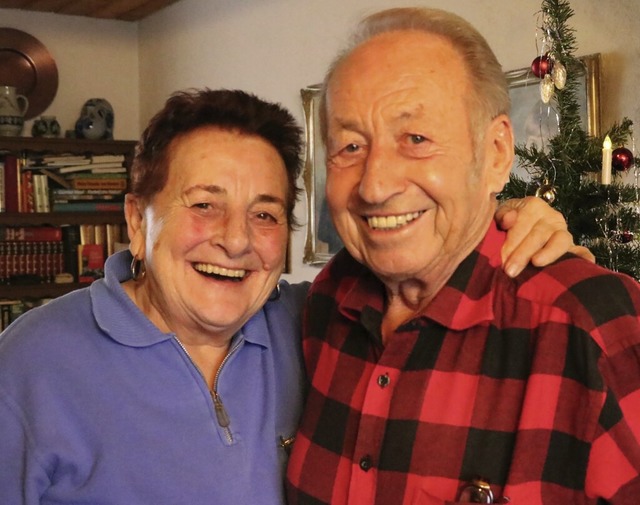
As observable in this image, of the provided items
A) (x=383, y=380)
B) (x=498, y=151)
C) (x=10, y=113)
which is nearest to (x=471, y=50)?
(x=498, y=151)

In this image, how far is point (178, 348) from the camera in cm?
152

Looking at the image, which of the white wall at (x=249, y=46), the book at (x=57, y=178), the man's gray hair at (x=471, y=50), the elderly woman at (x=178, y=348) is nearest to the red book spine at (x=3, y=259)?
the book at (x=57, y=178)

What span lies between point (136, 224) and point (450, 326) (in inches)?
25.7

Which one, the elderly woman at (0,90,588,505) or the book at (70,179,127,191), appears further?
the book at (70,179,127,191)

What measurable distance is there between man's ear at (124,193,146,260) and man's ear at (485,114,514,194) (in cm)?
64

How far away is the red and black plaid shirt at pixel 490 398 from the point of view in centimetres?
110

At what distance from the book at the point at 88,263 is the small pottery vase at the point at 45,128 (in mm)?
699

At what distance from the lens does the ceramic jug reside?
5.03 metres

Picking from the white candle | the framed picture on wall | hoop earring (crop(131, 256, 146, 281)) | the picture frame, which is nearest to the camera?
hoop earring (crop(131, 256, 146, 281))

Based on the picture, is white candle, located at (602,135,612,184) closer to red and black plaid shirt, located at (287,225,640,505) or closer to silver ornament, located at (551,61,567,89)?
silver ornament, located at (551,61,567,89)

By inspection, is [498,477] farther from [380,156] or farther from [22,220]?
[22,220]

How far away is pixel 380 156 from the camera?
126 centimetres

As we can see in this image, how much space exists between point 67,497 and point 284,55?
11.2 feet

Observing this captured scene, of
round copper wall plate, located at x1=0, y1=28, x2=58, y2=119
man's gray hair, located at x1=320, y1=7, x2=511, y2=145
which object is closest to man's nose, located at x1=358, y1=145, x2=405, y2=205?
man's gray hair, located at x1=320, y1=7, x2=511, y2=145
